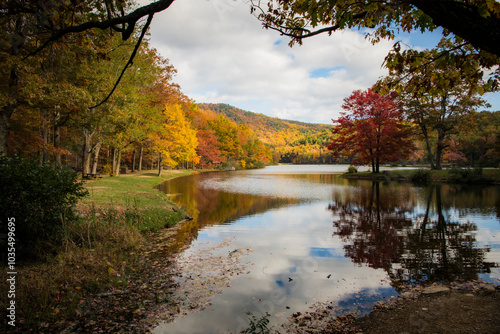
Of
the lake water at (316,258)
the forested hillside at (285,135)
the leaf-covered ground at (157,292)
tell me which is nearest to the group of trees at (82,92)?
the leaf-covered ground at (157,292)

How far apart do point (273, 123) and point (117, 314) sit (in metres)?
185

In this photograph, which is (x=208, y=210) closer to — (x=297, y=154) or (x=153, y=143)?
(x=153, y=143)

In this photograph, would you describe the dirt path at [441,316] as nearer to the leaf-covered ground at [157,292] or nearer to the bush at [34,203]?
the leaf-covered ground at [157,292]

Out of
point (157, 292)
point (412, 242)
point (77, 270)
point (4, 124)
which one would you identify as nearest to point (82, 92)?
point (4, 124)

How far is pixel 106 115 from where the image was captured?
58.6 ft

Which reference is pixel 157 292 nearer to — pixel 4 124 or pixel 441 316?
pixel 441 316

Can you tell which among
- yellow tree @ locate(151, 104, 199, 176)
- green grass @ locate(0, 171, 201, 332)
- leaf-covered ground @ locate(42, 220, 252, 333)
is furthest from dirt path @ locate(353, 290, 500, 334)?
yellow tree @ locate(151, 104, 199, 176)

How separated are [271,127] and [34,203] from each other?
575 feet

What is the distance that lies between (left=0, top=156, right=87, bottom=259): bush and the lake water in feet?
9.42

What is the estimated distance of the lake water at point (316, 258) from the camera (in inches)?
181

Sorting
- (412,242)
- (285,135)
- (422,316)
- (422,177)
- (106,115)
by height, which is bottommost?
(412,242)

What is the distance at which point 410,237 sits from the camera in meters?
8.95

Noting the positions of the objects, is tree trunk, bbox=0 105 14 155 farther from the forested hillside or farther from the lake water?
the forested hillside

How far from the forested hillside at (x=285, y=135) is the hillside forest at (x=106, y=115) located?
64.4 meters
